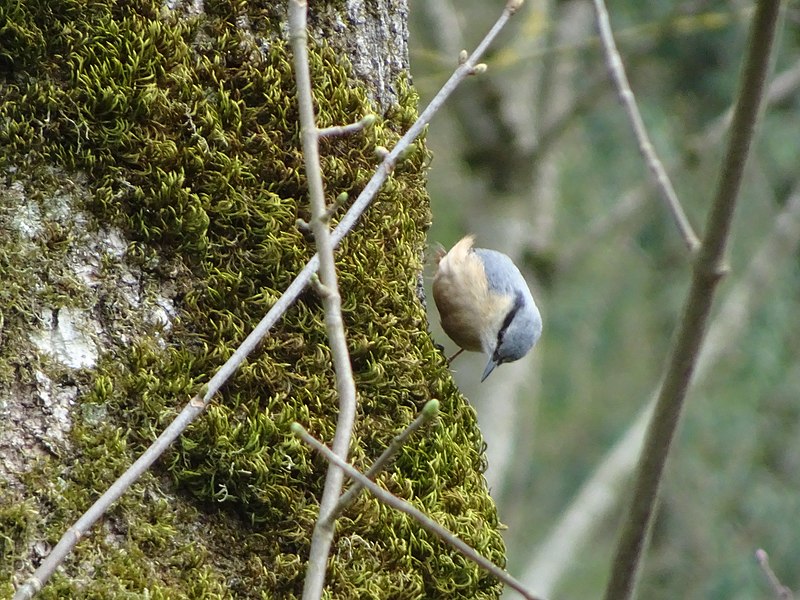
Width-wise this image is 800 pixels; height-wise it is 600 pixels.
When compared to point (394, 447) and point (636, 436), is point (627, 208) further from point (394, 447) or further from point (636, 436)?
point (394, 447)

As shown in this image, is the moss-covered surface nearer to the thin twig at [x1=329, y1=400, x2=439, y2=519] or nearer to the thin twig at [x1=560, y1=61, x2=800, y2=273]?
the thin twig at [x1=329, y1=400, x2=439, y2=519]

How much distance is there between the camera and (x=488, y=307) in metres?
3.20

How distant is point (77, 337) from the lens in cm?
166

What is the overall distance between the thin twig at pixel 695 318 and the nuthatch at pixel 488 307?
6.34ft

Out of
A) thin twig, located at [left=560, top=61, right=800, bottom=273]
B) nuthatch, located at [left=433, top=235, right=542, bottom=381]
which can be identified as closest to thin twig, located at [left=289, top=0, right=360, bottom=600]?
nuthatch, located at [left=433, top=235, right=542, bottom=381]

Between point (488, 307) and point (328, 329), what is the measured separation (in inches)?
72.2

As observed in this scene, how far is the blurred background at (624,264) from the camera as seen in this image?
598cm

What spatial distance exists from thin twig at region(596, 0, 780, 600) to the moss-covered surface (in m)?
0.73

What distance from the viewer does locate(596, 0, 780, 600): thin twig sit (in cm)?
117

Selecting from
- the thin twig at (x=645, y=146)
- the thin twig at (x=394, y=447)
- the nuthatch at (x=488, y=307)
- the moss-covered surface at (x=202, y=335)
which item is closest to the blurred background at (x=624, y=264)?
the nuthatch at (x=488, y=307)

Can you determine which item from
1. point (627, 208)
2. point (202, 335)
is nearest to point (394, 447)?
point (202, 335)

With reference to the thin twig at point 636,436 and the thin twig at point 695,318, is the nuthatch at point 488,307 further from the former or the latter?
the thin twig at point 636,436

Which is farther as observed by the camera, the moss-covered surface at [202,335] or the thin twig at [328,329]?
the moss-covered surface at [202,335]

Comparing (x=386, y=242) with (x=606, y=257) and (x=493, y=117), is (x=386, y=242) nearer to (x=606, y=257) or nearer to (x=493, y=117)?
(x=493, y=117)
